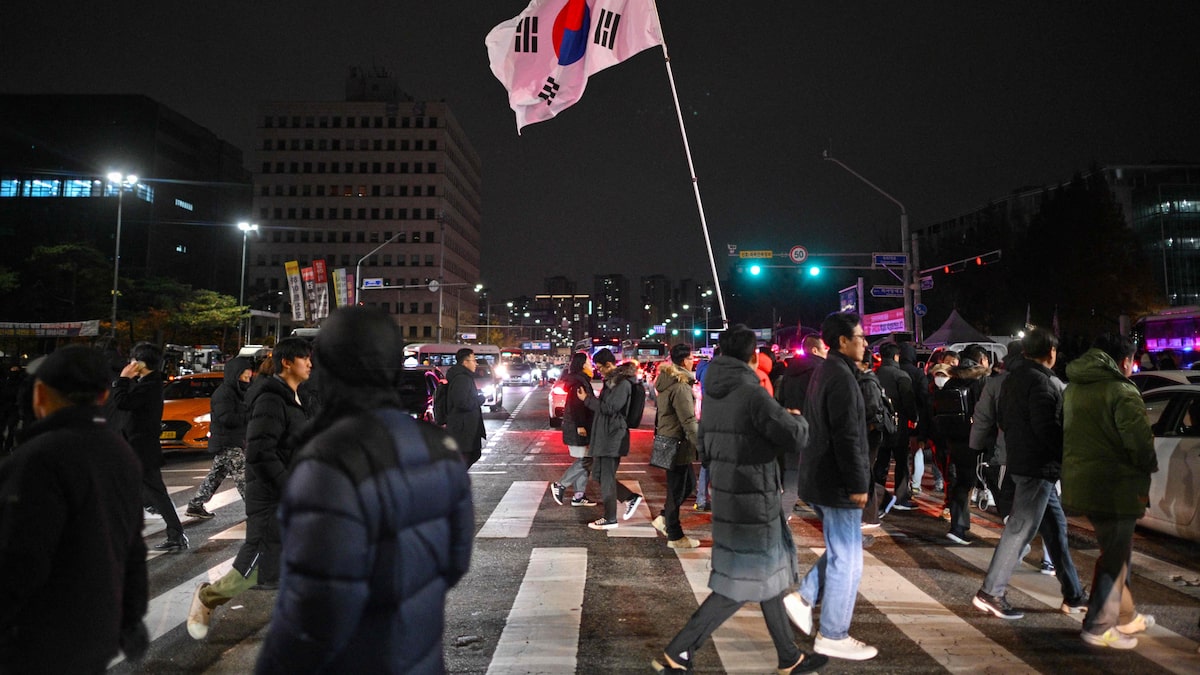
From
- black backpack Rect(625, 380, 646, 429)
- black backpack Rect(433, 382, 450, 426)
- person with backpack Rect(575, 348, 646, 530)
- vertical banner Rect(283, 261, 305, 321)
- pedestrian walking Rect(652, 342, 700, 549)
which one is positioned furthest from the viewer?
vertical banner Rect(283, 261, 305, 321)

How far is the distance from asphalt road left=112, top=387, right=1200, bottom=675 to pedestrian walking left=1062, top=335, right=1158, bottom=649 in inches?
8.9

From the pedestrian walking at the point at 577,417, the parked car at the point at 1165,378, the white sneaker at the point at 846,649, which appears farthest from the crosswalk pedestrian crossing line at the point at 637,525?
the parked car at the point at 1165,378

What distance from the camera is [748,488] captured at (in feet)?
13.4

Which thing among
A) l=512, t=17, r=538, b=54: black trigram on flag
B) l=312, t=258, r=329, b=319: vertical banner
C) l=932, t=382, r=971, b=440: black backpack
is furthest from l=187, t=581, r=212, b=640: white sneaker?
l=312, t=258, r=329, b=319: vertical banner

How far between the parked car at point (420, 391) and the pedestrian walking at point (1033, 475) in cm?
1016

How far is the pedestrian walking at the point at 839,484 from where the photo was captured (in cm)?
429

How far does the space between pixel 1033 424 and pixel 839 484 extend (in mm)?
1785

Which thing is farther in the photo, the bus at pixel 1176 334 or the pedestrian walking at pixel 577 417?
the bus at pixel 1176 334

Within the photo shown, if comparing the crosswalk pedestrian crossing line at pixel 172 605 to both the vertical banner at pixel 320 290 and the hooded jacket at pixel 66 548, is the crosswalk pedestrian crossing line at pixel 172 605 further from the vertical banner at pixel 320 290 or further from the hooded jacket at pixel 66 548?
the vertical banner at pixel 320 290

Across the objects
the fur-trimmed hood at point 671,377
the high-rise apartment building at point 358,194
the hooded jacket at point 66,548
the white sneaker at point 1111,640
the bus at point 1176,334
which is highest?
the high-rise apartment building at point 358,194

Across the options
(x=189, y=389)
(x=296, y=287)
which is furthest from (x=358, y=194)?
(x=189, y=389)

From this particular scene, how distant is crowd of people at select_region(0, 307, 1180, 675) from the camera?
6.12ft

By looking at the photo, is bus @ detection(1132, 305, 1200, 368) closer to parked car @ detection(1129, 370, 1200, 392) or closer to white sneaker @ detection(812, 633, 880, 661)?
parked car @ detection(1129, 370, 1200, 392)

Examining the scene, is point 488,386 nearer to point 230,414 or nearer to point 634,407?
point 230,414
